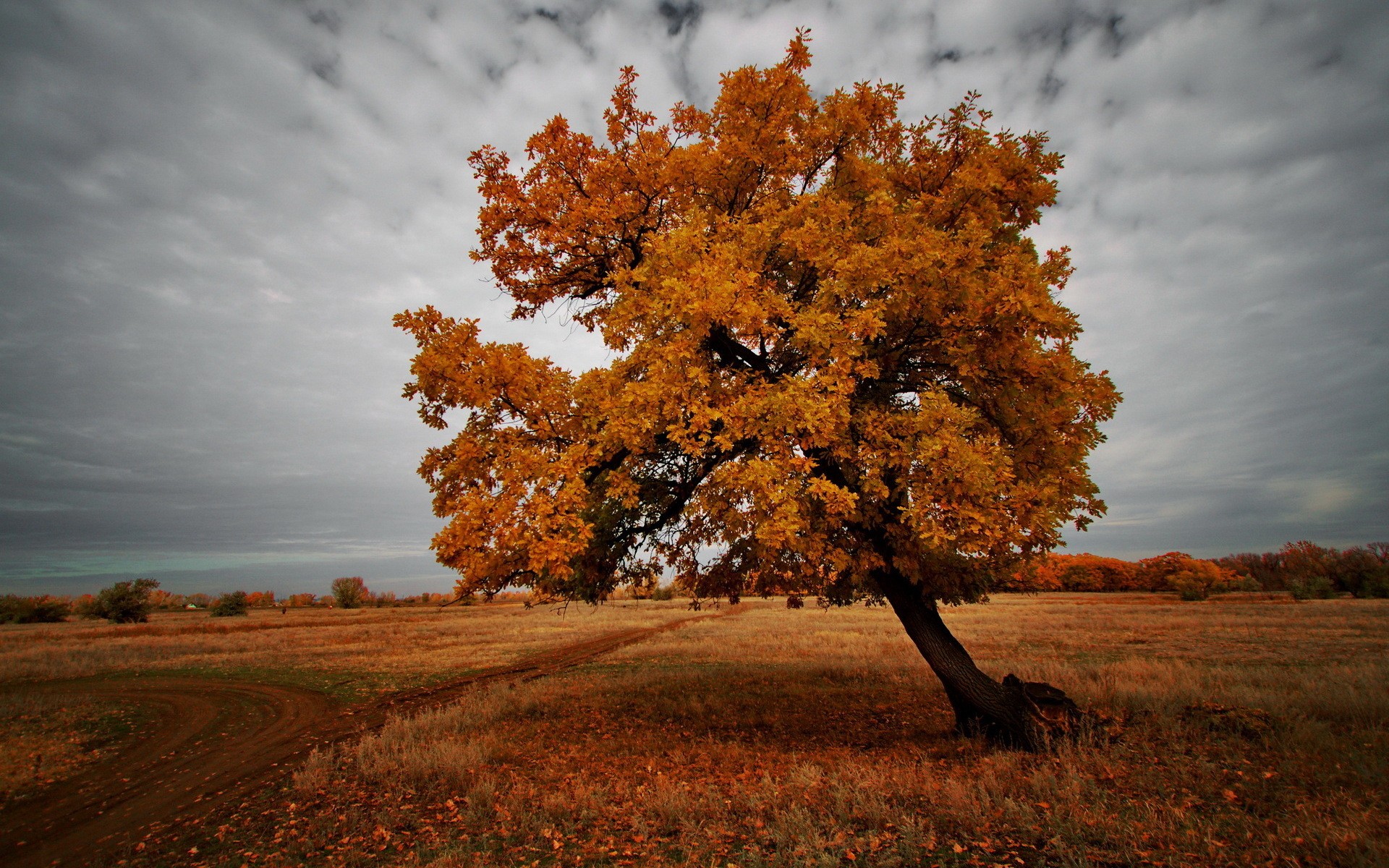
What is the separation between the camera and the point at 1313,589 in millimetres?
46656

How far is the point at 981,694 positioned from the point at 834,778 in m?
3.58

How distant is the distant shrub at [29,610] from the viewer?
155ft

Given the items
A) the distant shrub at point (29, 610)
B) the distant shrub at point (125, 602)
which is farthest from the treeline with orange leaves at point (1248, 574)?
the distant shrub at point (29, 610)

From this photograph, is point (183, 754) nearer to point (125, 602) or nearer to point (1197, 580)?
point (125, 602)

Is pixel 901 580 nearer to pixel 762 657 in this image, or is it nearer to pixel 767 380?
pixel 767 380

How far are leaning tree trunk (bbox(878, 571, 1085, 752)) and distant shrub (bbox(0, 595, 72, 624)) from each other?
71.0 m

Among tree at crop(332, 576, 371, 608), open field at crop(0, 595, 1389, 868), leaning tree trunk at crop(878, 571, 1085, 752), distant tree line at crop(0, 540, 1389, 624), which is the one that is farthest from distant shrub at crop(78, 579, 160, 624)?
leaning tree trunk at crop(878, 571, 1085, 752)

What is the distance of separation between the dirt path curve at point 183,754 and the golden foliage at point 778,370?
603 cm

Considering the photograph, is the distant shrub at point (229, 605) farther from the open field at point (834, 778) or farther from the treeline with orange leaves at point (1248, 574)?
the treeline with orange leaves at point (1248, 574)

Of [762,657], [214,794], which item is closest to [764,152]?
[214,794]

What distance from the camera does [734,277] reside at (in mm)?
7875

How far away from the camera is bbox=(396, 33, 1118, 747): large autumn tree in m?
7.27

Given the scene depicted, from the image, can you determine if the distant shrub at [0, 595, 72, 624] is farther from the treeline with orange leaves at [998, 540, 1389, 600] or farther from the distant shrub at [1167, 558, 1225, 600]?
the distant shrub at [1167, 558, 1225, 600]

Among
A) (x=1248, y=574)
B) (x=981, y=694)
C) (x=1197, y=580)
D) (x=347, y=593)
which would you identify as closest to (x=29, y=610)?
(x=347, y=593)
